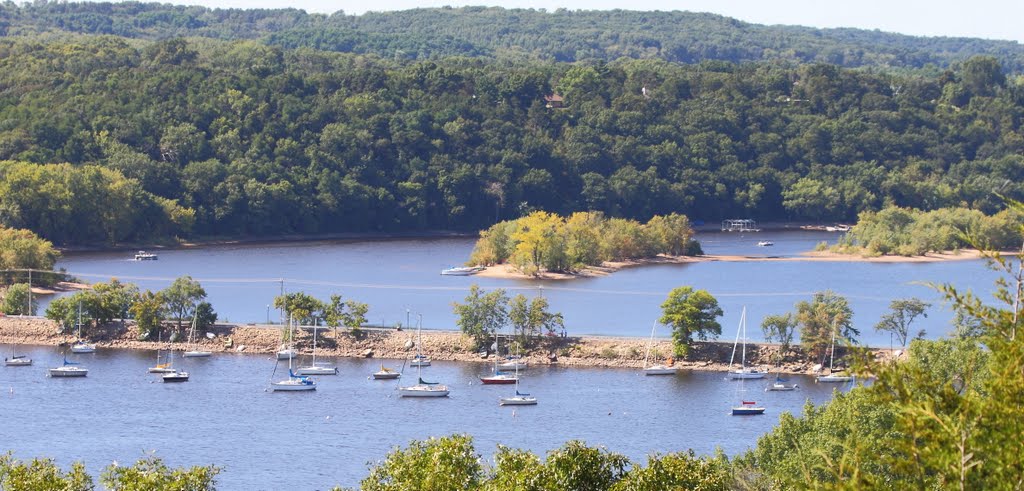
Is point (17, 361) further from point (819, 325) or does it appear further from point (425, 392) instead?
point (819, 325)

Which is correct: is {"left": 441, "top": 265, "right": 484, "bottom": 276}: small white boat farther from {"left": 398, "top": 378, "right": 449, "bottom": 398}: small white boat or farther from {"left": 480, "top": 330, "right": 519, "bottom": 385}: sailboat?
{"left": 398, "top": 378, "right": 449, "bottom": 398}: small white boat

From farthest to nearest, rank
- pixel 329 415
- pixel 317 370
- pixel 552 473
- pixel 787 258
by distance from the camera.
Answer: pixel 787 258 < pixel 317 370 < pixel 329 415 < pixel 552 473

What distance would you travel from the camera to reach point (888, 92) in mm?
146750

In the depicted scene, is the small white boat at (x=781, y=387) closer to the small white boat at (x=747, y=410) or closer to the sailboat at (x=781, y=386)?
the sailboat at (x=781, y=386)

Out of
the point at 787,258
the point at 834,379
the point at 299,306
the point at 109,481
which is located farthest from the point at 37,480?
the point at 787,258

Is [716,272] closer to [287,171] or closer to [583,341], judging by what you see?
[583,341]

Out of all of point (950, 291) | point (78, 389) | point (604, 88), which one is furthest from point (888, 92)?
point (950, 291)

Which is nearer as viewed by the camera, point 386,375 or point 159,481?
point 159,481

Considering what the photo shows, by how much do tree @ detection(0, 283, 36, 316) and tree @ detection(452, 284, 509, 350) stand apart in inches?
707

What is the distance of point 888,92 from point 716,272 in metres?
67.0

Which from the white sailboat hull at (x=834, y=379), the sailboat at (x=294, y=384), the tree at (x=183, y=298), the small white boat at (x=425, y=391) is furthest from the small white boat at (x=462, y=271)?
the white sailboat hull at (x=834, y=379)

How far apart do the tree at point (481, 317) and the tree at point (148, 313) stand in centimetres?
1133

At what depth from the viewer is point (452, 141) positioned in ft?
406

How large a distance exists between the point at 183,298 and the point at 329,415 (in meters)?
15.0
